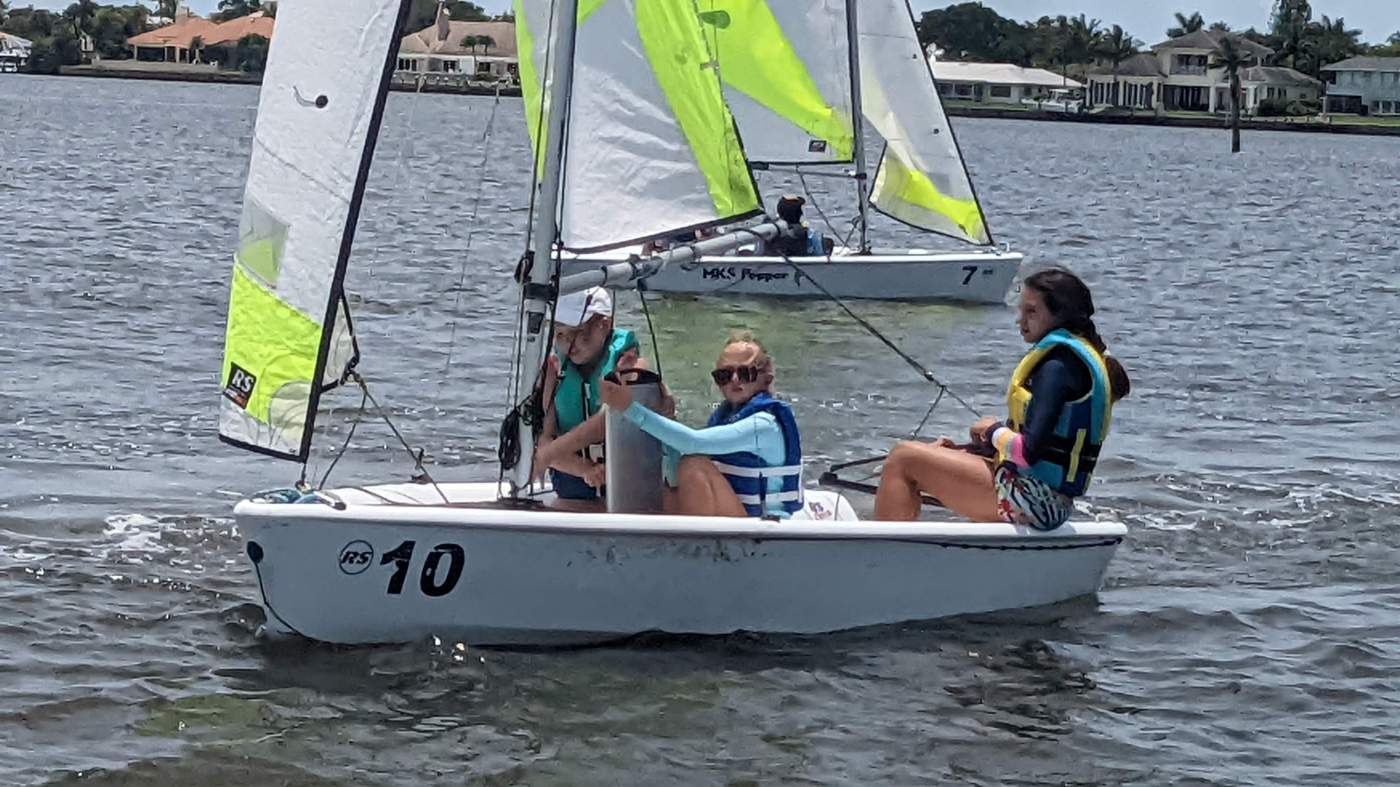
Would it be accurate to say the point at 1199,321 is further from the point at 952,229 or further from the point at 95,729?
the point at 95,729

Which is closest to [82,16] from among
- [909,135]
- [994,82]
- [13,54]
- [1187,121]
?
[13,54]

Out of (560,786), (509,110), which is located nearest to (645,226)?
(560,786)

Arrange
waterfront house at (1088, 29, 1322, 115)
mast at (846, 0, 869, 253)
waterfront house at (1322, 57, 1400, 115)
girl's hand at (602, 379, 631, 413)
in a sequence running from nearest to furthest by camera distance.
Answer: girl's hand at (602, 379, 631, 413) → mast at (846, 0, 869, 253) → waterfront house at (1322, 57, 1400, 115) → waterfront house at (1088, 29, 1322, 115)

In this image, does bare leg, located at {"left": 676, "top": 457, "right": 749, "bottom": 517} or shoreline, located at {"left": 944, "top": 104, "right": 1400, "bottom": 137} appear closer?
bare leg, located at {"left": 676, "top": 457, "right": 749, "bottom": 517}

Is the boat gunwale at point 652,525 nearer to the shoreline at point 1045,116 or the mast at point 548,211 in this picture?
the mast at point 548,211

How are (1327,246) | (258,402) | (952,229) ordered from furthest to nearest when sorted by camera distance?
(1327,246)
(952,229)
(258,402)

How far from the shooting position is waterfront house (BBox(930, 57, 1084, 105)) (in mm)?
120000

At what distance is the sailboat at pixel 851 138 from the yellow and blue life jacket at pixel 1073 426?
853cm

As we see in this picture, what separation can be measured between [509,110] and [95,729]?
83615 millimetres

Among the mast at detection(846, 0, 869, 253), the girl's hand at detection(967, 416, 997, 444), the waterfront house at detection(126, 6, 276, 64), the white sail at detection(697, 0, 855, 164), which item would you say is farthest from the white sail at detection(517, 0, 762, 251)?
the waterfront house at detection(126, 6, 276, 64)

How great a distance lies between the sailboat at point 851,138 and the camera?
17.1 metres

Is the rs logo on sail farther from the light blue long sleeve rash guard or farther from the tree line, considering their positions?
the tree line

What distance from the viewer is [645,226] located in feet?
24.5

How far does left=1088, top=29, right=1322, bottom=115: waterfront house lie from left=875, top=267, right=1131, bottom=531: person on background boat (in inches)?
4325
